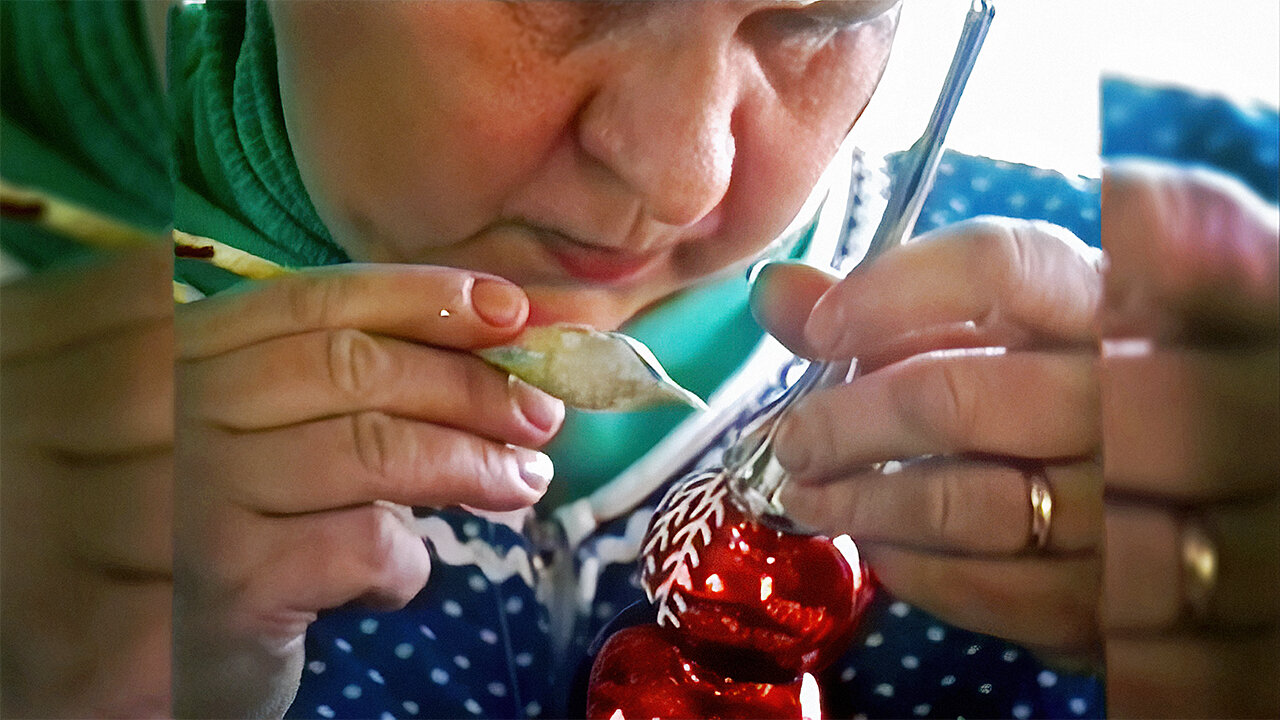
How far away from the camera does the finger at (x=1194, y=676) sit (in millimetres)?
358

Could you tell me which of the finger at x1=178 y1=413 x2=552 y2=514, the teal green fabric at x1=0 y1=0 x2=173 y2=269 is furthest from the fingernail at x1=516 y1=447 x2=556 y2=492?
the teal green fabric at x1=0 y1=0 x2=173 y2=269

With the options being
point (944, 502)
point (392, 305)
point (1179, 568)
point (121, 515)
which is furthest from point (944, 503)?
point (121, 515)

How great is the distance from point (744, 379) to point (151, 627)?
0.29 m

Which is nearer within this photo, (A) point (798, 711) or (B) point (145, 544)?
(A) point (798, 711)

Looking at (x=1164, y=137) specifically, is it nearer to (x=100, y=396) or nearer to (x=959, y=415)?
(x=959, y=415)

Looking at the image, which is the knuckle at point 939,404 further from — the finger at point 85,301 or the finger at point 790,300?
the finger at point 85,301

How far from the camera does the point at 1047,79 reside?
1.14 feet

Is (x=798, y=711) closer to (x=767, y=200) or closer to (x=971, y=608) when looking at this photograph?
(x=971, y=608)

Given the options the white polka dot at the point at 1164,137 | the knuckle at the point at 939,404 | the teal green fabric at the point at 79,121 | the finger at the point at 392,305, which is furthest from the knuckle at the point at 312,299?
the white polka dot at the point at 1164,137

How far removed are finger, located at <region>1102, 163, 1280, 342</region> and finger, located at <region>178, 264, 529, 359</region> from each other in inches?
9.1

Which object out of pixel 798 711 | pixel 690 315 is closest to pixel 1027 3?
pixel 690 315

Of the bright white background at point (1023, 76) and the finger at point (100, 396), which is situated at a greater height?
the bright white background at point (1023, 76)

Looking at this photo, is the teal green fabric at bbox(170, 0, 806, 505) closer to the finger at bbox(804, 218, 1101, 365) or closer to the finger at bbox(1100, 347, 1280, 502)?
the finger at bbox(804, 218, 1101, 365)

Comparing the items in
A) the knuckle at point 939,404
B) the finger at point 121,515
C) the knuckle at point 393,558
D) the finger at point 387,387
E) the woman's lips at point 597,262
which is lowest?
the finger at point 121,515
